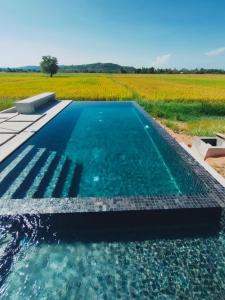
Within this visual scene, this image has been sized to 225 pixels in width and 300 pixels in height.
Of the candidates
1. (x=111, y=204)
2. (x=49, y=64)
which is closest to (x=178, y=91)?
(x=111, y=204)

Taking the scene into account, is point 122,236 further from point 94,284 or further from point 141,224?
point 94,284

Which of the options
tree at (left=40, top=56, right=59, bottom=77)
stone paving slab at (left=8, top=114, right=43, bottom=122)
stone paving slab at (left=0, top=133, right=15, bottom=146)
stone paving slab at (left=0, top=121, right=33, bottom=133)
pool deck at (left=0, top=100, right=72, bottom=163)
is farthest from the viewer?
tree at (left=40, top=56, right=59, bottom=77)

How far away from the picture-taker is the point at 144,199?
5.00 m

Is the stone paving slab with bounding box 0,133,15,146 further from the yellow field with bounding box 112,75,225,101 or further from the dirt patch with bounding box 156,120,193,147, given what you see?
the yellow field with bounding box 112,75,225,101

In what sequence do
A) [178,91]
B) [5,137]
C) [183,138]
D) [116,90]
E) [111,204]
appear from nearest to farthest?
1. [111,204]
2. [5,137]
3. [183,138]
4. [116,90]
5. [178,91]

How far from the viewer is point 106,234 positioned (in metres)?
4.57

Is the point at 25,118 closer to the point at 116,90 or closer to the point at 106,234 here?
the point at 106,234

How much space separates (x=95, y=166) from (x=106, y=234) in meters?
3.12

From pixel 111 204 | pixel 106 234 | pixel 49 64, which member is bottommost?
pixel 49 64

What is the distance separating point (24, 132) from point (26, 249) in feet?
22.3

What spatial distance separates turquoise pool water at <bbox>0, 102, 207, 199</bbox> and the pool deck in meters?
0.25

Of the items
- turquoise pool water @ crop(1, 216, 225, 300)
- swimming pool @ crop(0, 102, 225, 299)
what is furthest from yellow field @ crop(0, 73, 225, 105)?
turquoise pool water @ crop(1, 216, 225, 300)

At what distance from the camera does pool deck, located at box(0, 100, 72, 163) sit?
839 cm

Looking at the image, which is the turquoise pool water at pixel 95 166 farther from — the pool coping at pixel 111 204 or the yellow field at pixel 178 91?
the yellow field at pixel 178 91
